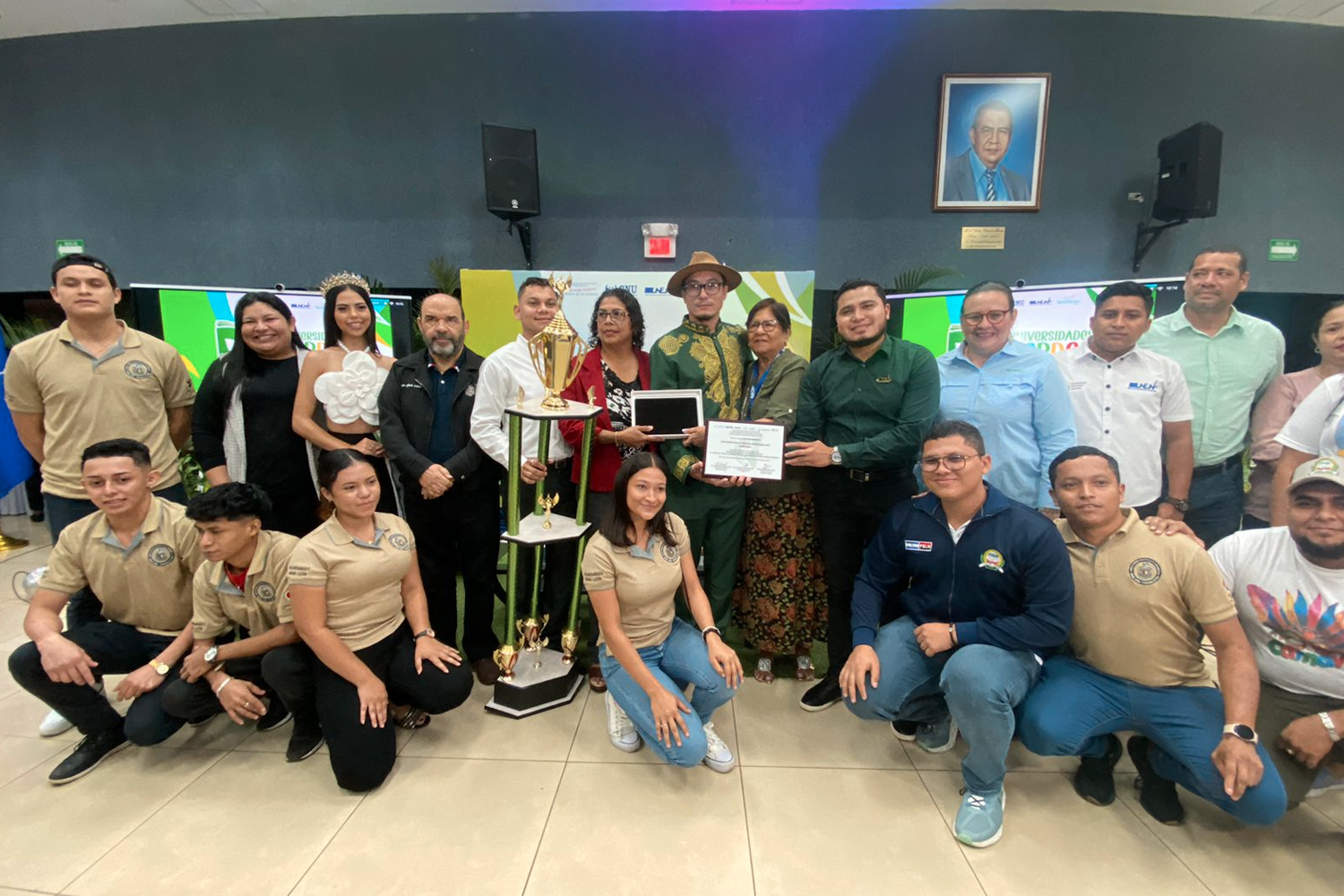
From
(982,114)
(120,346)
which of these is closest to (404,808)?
(120,346)

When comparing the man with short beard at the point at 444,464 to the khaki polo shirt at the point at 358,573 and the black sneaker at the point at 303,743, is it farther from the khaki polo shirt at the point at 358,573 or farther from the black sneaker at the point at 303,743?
the black sneaker at the point at 303,743

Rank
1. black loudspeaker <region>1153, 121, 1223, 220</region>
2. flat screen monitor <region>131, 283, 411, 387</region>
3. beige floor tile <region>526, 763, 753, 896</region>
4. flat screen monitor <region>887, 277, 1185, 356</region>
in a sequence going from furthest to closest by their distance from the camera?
flat screen monitor <region>131, 283, 411, 387</region>
black loudspeaker <region>1153, 121, 1223, 220</region>
flat screen monitor <region>887, 277, 1185, 356</region>
beige floor tile <region>526, 763, 753, 896</region>

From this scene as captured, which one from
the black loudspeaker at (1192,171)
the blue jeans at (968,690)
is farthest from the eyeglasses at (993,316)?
the black loudspeaker at (1192,171)

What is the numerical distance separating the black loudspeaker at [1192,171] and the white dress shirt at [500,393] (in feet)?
16.1

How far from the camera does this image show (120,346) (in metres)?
2.20

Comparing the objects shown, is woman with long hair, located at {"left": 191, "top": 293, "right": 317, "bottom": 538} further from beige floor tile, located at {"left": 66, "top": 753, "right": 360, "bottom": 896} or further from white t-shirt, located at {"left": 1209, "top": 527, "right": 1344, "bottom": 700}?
white t-shirt, located at {"left": 1209, "top": 527, "right": 1344, "bottom": 700}

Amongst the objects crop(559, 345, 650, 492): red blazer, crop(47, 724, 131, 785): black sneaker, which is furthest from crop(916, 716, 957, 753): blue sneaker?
crop(47, 724, 131, 785): black sneaker

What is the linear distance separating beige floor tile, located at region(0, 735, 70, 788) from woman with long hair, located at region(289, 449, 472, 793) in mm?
1105

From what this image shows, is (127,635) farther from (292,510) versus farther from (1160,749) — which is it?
(1160,749)

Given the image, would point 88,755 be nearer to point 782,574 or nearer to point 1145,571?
point 782,574

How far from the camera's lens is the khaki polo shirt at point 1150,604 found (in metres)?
1.59

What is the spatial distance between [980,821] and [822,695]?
720 mm

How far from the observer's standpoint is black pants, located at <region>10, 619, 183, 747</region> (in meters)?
1.87

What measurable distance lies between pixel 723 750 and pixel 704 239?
155 inches
